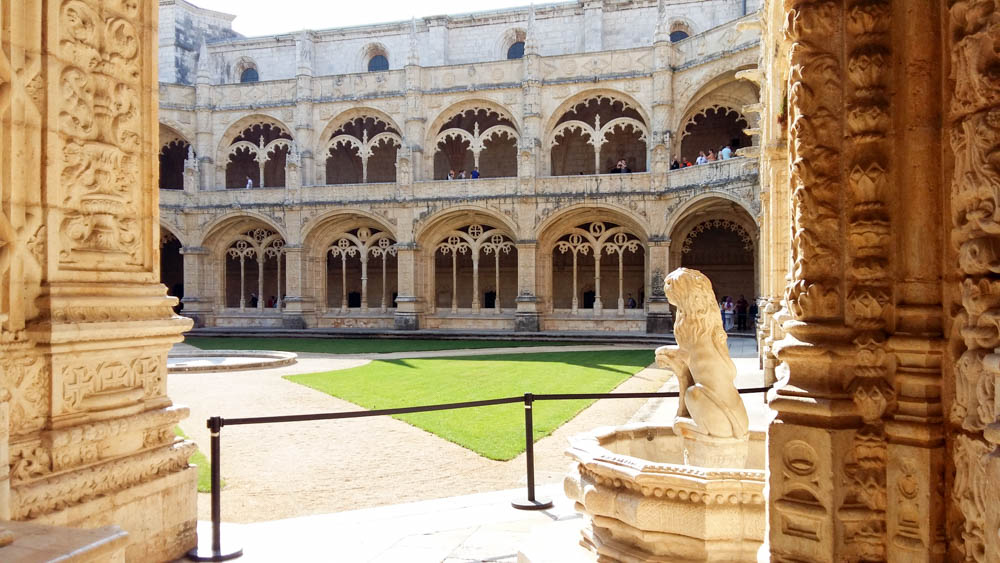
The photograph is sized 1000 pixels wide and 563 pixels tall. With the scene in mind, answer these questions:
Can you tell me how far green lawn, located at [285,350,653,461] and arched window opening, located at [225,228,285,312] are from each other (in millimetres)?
12969

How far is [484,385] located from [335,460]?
13.0ft

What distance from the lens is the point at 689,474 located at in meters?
3.29

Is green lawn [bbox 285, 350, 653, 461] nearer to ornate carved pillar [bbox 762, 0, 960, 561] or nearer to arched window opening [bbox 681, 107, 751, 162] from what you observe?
ornate carved pillar [bbox 762, 0, 960, 561]

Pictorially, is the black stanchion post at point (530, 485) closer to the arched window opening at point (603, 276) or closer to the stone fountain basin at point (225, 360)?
the stone fountain basin at point (225, 360)

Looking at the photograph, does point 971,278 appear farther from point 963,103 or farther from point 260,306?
point 260,306

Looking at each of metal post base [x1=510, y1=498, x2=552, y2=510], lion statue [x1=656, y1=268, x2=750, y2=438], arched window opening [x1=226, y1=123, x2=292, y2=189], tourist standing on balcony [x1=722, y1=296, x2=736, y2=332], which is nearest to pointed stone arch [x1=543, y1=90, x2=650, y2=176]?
tourist standing on balcony [x1=722, y1=296, x2=736, y2=332]

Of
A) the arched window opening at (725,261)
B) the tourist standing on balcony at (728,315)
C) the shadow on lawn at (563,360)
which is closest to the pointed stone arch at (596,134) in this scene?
the arched window opening at (725,261)

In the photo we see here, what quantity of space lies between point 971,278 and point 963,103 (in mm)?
552

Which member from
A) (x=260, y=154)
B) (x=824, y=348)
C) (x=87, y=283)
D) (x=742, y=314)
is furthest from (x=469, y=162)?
(x=824, y=348)

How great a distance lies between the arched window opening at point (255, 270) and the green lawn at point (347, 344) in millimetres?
4228

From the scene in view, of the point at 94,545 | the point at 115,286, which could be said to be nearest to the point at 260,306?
the point at 115,286

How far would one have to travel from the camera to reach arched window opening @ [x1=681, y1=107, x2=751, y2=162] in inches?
923

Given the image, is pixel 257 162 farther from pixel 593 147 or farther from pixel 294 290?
pixel 593 147

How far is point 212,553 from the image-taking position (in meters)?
3.87
